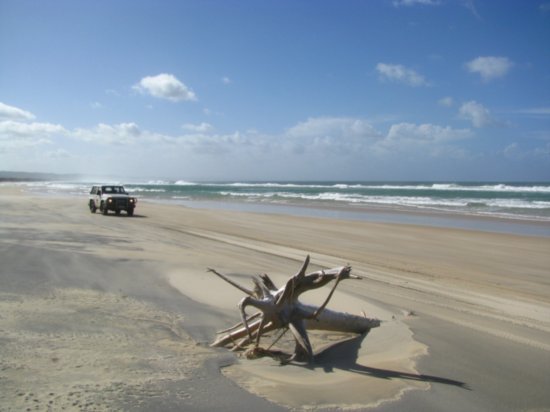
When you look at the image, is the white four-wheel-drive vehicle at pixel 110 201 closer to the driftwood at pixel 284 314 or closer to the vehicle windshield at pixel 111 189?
the vehicle windshield at pixel 111 189

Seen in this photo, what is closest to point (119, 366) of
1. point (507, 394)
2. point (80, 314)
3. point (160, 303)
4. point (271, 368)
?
point (271, 368)

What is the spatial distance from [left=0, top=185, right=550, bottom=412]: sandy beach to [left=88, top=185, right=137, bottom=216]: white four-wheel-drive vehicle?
42.0 feet

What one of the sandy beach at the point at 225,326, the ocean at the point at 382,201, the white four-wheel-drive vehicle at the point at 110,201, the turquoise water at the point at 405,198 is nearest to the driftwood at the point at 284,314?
the sandy beach at the point at 225,326

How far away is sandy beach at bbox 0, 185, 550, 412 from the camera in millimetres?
3770

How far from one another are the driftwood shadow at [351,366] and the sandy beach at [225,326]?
0.01m

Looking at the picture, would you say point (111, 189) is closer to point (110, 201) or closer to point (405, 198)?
point (110, 201)

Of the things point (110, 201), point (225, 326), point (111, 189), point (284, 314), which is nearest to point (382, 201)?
point (111, 189)

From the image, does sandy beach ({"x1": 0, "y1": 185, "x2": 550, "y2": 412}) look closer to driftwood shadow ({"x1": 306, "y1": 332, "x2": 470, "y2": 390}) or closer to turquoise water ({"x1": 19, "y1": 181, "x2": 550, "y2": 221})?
driftwood shadow ({"x1": 306, "y1": 332, "x2": 470, "y2": 390})

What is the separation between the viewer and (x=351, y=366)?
459 centimetres

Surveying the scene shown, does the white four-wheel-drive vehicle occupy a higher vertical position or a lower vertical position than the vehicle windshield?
lower

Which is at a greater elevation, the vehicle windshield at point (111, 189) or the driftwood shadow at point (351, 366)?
the vehicle windshield at point (111, 189)

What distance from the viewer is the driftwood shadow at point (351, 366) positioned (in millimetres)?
4367

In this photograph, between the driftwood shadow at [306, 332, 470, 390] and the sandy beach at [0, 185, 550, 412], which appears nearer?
the sandy beach at [0, 185, 550, 412]

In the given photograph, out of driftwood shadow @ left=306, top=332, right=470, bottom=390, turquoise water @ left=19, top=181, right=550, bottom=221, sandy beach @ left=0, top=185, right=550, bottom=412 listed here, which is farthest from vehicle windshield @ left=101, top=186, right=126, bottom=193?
driftwood shadow @ left=306, top=332, right=470, bottom=390
